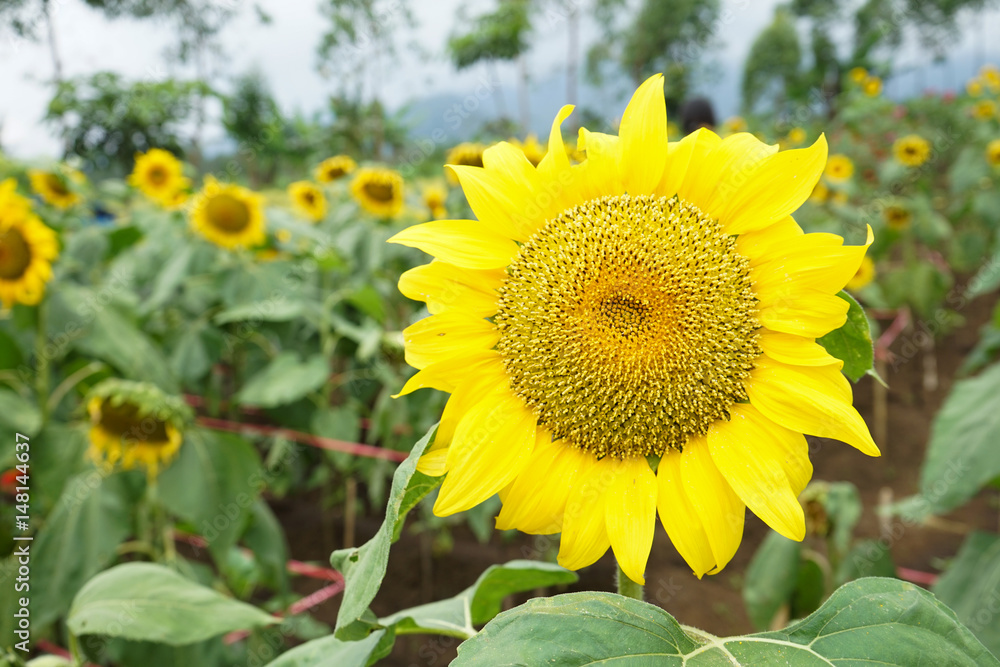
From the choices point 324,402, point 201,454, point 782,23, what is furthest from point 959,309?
point 782,23

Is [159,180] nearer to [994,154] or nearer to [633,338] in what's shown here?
[633,338]

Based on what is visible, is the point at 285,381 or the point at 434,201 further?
the point at 434,201

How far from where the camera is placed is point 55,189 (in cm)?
340

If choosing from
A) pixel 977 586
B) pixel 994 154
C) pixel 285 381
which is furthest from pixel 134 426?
pixel 994 154

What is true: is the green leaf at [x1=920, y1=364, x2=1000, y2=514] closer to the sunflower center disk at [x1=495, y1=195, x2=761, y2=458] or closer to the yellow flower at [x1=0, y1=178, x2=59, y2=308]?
the sunflower center disk at [x1=495, y1=195, x2=761, y2=458]

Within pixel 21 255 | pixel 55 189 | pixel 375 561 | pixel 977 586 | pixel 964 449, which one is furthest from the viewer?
pixel 55 189

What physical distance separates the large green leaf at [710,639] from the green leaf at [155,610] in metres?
0.45

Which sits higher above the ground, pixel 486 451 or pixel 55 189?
pixel 486 451

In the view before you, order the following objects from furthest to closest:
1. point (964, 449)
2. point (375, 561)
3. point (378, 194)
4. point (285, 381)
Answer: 1. point (378, 194)
2. point (285, 381)
3. point (964, 449)
4. point (375, 561)

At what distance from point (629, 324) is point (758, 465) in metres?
0.17

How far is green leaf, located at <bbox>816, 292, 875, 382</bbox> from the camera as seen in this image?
62 centimetres

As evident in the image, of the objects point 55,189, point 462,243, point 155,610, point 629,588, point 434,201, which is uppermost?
point 462,243

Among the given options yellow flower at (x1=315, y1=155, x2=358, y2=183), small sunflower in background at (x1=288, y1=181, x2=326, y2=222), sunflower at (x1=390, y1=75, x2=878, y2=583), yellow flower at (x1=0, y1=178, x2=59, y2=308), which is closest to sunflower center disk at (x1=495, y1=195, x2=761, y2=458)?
sunflower at (x1=390, y1=75, x2=878, y2=583)

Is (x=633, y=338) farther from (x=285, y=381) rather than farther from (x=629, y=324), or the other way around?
(x=285, y=381)
